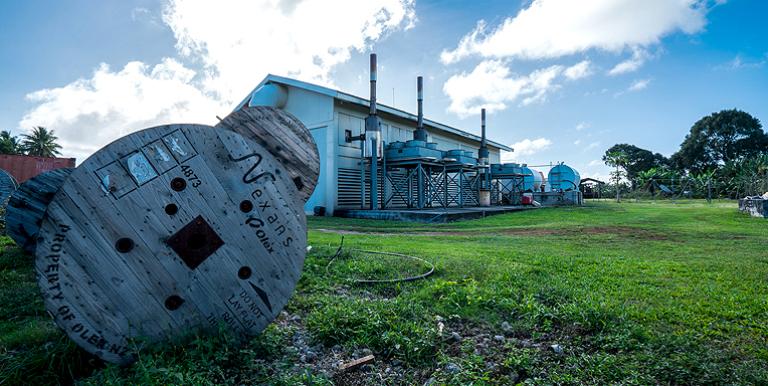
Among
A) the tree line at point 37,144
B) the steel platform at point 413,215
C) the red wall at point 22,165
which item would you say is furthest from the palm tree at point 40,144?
the steel platform at point 413,215

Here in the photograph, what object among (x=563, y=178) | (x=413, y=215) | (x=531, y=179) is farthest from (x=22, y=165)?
(x=563, y=178)

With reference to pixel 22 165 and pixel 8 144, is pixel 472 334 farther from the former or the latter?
pixel 8 144

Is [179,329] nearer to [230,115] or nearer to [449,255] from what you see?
[230,115]

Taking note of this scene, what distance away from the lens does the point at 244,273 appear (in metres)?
2.72

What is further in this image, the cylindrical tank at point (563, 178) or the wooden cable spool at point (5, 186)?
the cylindrical tank at point (563, 178)

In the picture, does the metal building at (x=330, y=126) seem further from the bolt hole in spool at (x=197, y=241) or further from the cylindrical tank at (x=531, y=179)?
the bolt hole in spool at (x=197, y=241)

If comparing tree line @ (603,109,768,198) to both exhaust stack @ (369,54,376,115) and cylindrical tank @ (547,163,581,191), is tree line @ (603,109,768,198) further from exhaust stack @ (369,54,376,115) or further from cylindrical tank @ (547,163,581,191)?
exhaust stack @ (369,54,376,115)

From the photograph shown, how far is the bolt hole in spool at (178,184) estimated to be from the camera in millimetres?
2635

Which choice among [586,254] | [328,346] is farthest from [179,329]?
[586,254]

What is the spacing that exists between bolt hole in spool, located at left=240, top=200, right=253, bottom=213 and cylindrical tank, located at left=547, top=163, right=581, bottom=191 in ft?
112

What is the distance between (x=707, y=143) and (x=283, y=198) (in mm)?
68933

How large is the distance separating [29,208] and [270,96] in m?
16.0

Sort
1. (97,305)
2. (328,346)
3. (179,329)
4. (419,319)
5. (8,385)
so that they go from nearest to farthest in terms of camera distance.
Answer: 1. (8,385)
2. (97,305)
3. (179,329)
4. (328,346)
5. (419,319)

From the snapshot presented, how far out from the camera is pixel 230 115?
3.99 meters
